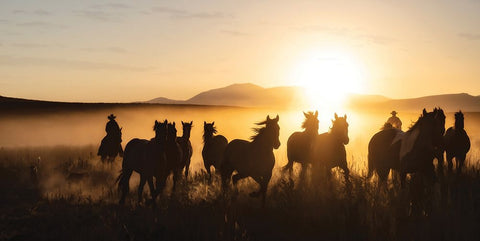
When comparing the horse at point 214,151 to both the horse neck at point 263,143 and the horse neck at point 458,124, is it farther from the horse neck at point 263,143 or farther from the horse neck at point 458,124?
the horse neck at point 458,124

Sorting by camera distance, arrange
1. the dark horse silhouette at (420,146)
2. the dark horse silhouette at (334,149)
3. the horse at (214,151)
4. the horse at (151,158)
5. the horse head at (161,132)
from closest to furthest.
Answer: the dark horse silhouette at (420,146), the horse at (151,158), the horse head at (161,132), the dark horse silhouette at (334,149), the horse at (214,151)

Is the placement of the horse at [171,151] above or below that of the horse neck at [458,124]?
below

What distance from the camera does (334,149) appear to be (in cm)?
1390

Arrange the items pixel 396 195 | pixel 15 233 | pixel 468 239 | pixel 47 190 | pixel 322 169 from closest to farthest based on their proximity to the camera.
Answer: pixel 468 239, pixel 15 233, pixel 396 195, pixel 322 169, pixel 47 190

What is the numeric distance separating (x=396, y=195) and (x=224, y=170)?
4205mm

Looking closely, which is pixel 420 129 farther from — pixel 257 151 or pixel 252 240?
pixel 252 240

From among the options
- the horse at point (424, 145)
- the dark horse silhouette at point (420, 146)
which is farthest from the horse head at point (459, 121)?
the horse at point (424, 145)

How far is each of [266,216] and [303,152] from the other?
4.94m

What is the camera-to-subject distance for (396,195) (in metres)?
10.7

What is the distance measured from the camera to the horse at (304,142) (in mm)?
14844

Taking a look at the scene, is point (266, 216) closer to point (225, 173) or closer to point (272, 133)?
point (272, 133)

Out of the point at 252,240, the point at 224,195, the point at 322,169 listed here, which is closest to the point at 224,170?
the point at 224,195

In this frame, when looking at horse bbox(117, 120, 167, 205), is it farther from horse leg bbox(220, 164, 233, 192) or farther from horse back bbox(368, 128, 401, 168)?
horse back bbox(368, 128, 401, 168)

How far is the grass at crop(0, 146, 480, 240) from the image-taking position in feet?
29.4
